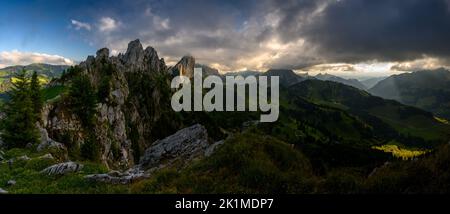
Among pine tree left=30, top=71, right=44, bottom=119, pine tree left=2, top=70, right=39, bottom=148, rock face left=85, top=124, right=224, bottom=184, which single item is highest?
pine tree left=30, top=71, right=44, bottom=119

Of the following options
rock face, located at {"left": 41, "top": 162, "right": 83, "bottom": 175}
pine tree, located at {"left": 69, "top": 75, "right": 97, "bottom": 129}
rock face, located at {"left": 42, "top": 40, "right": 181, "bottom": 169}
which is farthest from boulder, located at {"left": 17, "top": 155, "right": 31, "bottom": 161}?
pine tree, located at {"left": 69, "top": 75, "right": 97, "bottom": 129}

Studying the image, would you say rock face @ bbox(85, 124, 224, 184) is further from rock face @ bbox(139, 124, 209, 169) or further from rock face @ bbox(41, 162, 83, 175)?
rock face @ bbox(41, 162, 83, 175)

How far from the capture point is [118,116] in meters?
90.8

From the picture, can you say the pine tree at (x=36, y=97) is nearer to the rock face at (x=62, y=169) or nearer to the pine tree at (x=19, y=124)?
the pine tree at (x=19, y=124)

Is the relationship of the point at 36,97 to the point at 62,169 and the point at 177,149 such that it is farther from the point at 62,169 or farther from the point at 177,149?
the point at 62,169

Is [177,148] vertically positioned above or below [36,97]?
below

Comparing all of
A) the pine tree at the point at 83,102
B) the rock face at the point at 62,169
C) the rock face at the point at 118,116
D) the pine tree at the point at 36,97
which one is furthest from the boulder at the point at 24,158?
the pine tree at the point at 83,102

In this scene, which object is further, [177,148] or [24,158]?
[177,148]

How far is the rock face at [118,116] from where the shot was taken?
57.3 metres

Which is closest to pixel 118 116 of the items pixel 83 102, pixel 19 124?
pixel 83 102

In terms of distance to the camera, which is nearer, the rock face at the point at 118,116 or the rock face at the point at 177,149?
the rock face at the point at 177,149

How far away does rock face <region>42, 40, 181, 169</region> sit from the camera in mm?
57263
